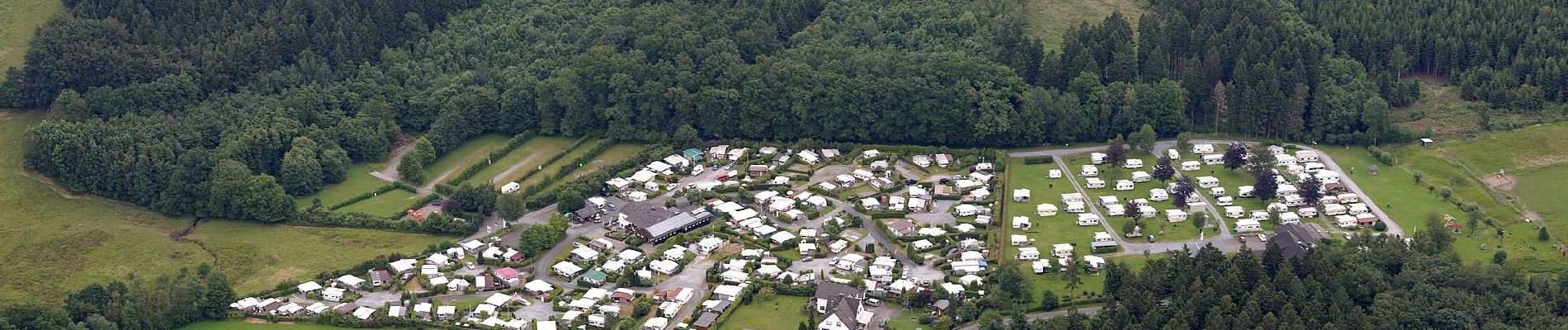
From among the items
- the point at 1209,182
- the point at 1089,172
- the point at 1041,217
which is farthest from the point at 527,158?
the point at 1209,182

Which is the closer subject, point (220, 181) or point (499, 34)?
point (220, 181)

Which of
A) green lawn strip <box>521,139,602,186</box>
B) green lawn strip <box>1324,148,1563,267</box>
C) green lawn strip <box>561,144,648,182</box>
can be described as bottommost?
green lawn strip <box>1324,148,1563,267</box>

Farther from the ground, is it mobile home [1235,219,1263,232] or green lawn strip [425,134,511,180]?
green lawn strip [425,134,511,180]

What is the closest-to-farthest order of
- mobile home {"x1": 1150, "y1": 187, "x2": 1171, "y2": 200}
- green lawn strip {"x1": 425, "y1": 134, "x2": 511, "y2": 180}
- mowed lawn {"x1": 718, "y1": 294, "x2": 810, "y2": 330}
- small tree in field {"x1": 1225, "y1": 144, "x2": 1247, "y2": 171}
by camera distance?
mowed lawn {"x1": 718, "y1": 294, "x2": 810, "y2": 330} → mobile home {"x1": 1150, "y1": 187, "x2": 1171, "y2": 200} → small tree in field {"x1": 1225, "y1": 144, "x2": 1247, "y2": 171} → green lawn strip {"x1": 425, "y1": 134, "x2": 511, "y2": 180}

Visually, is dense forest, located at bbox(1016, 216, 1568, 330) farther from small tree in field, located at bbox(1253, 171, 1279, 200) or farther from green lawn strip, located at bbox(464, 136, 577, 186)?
green lawn strip, located at bbox(464, 136, 577, 186)

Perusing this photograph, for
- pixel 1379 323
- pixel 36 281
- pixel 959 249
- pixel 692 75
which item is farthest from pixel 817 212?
pixel 36 281

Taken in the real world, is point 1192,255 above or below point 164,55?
below

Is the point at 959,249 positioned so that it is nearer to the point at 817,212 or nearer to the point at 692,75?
the point at 817,212

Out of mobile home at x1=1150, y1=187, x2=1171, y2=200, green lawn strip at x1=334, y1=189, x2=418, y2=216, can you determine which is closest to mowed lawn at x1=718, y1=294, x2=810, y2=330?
mobile home at x1=1150, y1=187, x2=1171, y2=200
